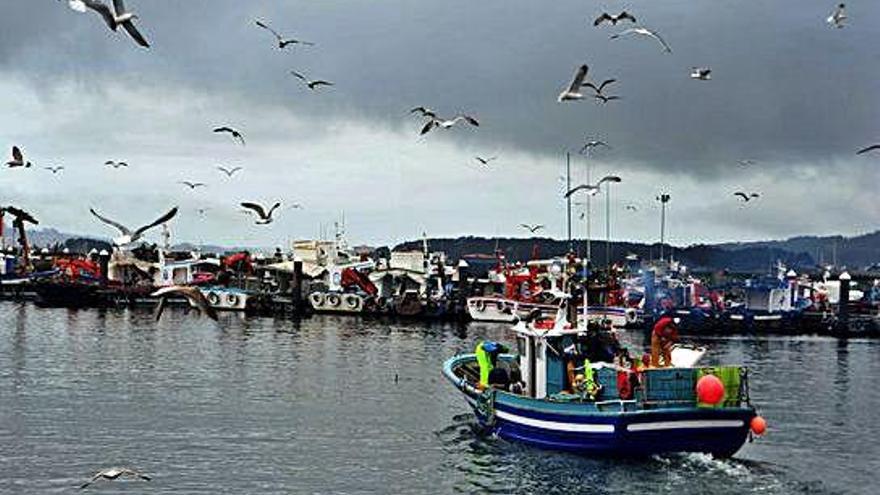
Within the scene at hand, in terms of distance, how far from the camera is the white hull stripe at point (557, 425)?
24.9 metres

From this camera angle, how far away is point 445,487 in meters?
24.1

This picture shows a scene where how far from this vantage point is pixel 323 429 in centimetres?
3077

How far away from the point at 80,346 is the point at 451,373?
27597 mm

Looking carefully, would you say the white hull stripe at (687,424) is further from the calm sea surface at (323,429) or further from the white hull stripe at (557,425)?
the calm sea surface at (323,429)

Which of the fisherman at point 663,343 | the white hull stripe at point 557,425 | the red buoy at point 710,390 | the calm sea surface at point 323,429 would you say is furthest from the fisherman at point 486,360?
the red buoy at point 710,390

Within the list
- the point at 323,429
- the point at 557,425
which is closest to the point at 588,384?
the point at 557,425

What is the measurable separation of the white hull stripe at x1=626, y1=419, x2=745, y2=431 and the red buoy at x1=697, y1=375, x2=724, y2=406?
52cm

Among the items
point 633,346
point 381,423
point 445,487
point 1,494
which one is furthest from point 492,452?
point 633,346

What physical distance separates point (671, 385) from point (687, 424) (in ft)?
2.92

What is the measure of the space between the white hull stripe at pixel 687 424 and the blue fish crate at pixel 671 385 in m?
0.50

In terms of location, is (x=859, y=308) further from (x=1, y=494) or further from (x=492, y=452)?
(x=1, y=494)

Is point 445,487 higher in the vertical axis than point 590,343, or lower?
lower

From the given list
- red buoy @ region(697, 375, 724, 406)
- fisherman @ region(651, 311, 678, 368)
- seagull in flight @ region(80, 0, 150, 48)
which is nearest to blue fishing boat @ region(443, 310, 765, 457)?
red buoy @ region(697, 375, 724, 406)

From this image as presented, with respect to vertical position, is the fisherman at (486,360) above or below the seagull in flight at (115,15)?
below
